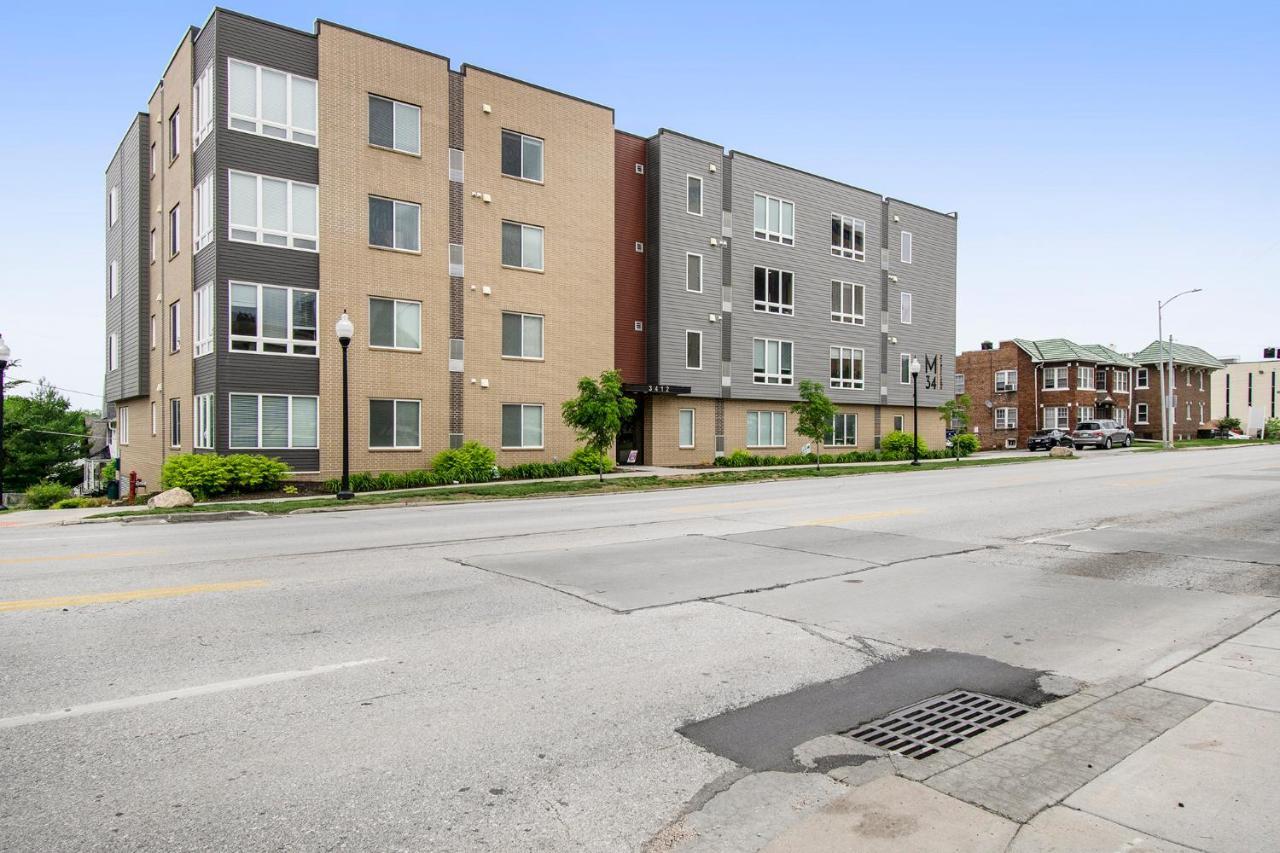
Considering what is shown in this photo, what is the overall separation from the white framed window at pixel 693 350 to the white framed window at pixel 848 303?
9527 millimetres

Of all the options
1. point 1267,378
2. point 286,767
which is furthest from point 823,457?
point 1267,378

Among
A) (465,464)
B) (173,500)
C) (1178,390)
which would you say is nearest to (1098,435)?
(1178,390)

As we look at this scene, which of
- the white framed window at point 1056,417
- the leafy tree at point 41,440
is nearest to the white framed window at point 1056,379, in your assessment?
the white framed window at point 1056,417

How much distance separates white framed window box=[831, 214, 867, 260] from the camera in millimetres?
40594

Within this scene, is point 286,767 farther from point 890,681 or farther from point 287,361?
point 287,361

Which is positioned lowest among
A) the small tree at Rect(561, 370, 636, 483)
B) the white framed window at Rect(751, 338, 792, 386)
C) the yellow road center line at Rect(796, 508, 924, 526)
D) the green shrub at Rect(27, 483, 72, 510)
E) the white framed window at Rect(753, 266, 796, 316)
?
the green shrub at Rect(27, 483, 72, 510)

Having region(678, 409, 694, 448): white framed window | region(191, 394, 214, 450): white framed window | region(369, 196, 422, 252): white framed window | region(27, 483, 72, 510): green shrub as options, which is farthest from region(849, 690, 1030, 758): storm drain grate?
region(27, 483, 72, 510): green shrub

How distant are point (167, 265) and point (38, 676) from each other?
89.7 ft

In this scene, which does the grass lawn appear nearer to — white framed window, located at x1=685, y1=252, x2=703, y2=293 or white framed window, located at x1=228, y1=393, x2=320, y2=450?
white framed window, located at x1=228, y1=393, x2=320, y2=450

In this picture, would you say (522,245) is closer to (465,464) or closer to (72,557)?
(465,464)

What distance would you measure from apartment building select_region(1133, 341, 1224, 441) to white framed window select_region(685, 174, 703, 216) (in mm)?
50064

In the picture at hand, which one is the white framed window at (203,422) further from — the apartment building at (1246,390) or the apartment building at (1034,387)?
the apartment building at (1246,390)

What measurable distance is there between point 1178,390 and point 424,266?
75706 millimetres

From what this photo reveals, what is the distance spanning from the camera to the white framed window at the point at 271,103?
2339 cm
